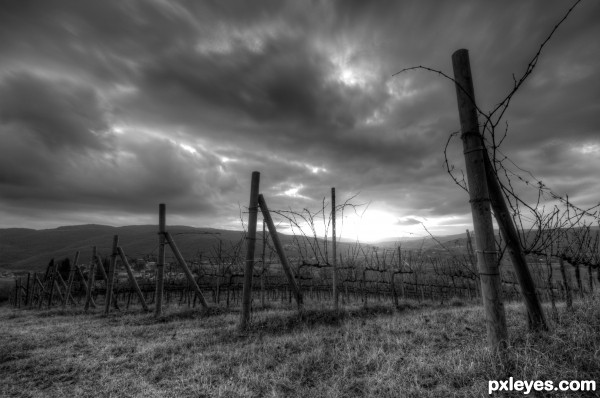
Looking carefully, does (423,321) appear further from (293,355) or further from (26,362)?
(26,362)

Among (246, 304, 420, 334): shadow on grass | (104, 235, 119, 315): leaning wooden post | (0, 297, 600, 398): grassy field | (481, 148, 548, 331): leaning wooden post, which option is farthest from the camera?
(104, 235, 119, 315): leaning wooden post

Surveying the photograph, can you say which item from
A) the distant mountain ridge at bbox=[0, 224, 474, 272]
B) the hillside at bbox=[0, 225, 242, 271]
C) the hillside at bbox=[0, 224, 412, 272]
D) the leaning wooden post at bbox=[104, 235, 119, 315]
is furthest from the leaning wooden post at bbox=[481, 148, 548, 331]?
the hillside at bbox=[0, 225, 242, 271]

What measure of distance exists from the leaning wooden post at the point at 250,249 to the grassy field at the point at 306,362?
0.31 metres

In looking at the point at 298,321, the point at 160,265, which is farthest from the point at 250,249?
the point at 160,265

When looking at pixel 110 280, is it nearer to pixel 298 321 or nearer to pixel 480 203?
pixel 298 321

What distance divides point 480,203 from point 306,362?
2581 millimetres

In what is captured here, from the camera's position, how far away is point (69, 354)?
4551 millimetres

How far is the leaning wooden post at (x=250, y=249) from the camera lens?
5.47 meters

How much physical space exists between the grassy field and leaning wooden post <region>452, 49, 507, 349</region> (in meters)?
0.27

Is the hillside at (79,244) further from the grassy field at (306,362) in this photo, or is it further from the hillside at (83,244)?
the grassy field at (306,362)

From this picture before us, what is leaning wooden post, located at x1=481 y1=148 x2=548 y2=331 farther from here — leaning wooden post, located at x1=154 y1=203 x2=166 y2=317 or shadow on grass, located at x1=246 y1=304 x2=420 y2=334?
leaning wooden post, located at x1=154 y1=203 x2=166 y2=317

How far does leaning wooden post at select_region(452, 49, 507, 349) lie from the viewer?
8.29ft

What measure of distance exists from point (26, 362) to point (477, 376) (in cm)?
592

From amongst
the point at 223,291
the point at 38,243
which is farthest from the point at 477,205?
the point at 38,243
